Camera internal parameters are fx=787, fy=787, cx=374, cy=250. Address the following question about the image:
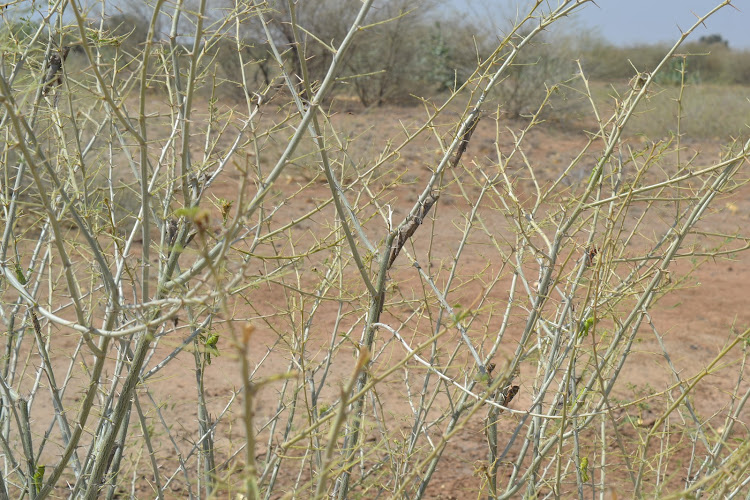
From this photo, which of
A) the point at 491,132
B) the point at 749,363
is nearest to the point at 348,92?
the point at 491,132

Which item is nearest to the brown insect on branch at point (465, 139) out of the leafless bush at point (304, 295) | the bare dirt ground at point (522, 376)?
the leafless bush at point (304, 295)

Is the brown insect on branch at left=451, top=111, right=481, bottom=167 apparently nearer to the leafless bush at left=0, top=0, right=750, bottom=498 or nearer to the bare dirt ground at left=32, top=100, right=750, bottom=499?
the leafless bush at left=0, top=0, right=750, bottom=498

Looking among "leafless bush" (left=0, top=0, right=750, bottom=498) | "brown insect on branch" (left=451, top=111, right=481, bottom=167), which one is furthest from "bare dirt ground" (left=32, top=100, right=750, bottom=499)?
"brown insect on branch" (left=451, top=111, right=481, bottom=167)

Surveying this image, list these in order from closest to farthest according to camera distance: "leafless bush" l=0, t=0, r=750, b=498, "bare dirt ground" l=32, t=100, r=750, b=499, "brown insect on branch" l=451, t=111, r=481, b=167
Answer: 1. "leafless bush" l=0, t=0, r=750, b=498
2. "brown insect on branch" l=451, t=111, r=481, b=167
3. "bare dirt ground" l=32, t=100, r=750, b=499

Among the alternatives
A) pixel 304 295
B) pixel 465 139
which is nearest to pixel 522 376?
pixel 465 139

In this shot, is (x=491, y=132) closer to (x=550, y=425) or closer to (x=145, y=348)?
(x=550, y=425)

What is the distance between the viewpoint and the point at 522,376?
3.97 meters

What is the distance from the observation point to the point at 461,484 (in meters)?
3.73

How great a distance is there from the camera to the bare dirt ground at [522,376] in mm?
3025

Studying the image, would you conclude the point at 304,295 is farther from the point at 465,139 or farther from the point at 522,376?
the point at 522,376

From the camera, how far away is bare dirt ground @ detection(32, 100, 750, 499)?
3.02 meters

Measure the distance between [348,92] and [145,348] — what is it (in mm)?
16865

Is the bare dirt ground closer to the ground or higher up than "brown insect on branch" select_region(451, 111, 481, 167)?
closer to the ground

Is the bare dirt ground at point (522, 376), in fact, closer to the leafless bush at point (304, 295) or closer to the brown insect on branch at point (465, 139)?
the leafless bush at point (304, 295)
